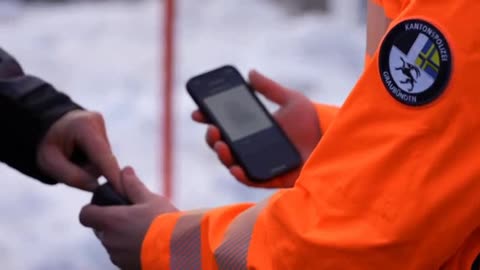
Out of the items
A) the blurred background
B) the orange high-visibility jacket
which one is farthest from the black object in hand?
the blurred background

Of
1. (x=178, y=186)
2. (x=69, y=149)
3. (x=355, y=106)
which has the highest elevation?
(x=355, y=106)

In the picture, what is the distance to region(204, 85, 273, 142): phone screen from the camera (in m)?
1.22

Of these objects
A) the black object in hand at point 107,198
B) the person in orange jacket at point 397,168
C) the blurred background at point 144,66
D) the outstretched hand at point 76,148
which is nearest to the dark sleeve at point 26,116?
the outstretched hand at point 76,148

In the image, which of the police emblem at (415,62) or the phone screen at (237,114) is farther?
the phone screen at (237,114)

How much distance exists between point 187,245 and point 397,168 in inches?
10.3

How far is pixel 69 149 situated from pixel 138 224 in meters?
→ 0.22

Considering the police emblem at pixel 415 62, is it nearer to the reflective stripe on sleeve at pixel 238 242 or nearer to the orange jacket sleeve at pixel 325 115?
the reflective stripe on sleeve at pixel 238 242

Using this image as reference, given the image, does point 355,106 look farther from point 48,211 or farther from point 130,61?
point 130,61

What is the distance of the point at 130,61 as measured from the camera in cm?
339

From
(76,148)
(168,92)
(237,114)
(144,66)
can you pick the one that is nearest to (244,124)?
(237,114)

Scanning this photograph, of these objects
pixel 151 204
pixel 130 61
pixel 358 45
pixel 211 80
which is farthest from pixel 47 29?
pixel 151 204

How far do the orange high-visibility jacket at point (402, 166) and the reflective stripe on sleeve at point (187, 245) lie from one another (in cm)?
12

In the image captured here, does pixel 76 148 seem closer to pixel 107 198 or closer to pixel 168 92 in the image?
pixel 107 198

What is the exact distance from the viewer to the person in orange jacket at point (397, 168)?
747mm
